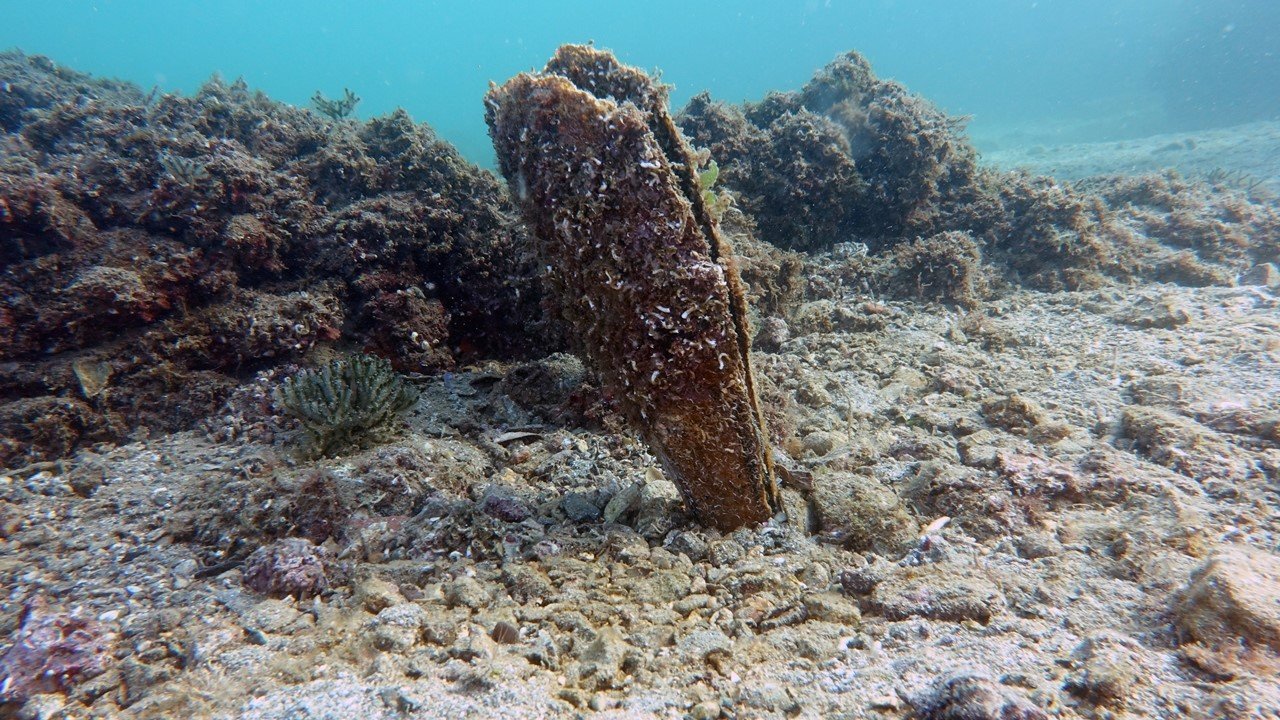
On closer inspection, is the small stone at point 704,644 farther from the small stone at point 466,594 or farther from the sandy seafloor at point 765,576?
the small stone at point 466,594

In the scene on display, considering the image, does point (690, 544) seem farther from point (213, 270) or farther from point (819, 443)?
point (213, 270)

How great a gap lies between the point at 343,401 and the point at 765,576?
308cm

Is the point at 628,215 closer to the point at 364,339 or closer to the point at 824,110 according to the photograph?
the point at 364,339

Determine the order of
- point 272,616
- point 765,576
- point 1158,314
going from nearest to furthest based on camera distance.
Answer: point 272,616, point 765,576, point 1158,314

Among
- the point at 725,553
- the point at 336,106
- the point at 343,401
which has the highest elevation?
the point at 336,106

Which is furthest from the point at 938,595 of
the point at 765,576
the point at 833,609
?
the point at 765,576

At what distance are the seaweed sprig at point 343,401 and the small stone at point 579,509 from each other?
154 centimetres

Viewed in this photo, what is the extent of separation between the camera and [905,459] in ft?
12.1

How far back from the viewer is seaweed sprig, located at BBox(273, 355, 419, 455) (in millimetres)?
3699

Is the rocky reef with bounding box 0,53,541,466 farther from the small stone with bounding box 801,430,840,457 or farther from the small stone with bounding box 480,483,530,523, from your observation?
the small stone with bounding box 801,430,840,457

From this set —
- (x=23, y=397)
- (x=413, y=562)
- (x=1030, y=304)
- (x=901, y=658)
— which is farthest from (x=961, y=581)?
(x=23, y=397)

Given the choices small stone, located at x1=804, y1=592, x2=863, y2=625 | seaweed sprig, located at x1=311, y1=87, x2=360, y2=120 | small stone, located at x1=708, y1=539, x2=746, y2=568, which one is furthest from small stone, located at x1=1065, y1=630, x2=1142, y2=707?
seaweed sprig, located at x1=311, y1=87, x2=360, y2=120

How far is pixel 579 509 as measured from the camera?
11.0ft

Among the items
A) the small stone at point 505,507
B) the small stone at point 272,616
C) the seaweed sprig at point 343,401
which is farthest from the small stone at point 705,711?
the seaweed sprig at point 343,401
